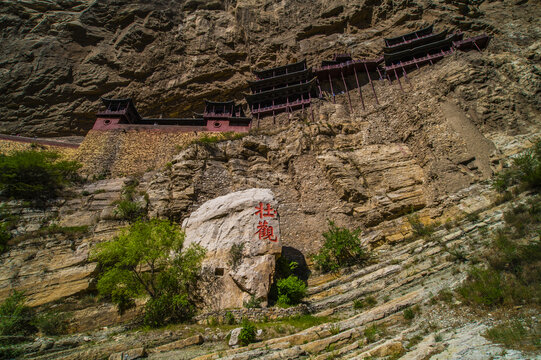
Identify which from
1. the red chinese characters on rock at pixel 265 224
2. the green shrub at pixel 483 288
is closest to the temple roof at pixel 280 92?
the red chinese characters on rock at pixel 265 224

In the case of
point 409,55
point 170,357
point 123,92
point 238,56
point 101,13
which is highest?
point 101,13

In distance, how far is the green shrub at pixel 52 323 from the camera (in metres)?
11.4

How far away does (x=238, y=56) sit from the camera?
34750mm

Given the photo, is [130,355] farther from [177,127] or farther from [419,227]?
[177,127]

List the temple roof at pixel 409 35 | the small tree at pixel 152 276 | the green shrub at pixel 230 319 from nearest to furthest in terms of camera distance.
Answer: the green shrub at pixel 230 319 < the small tree at pixel 152 276 < the temple roof at pixel 409 35

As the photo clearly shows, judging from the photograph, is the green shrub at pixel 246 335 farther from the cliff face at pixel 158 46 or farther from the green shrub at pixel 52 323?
the cliff face at pixel 158 46

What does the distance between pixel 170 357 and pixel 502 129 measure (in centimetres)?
1933

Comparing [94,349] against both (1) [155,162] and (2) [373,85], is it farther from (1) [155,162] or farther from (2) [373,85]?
(2) [373,85]

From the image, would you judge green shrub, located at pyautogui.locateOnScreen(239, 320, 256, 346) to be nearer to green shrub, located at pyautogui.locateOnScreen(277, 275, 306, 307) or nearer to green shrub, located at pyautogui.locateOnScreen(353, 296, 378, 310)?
green shrub, located at pyautogui.locateOnScreen(277, 275, 306, 307)

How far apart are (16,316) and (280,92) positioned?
26.4m

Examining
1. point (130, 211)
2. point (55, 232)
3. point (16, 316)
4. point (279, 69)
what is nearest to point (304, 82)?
point (279, 69)

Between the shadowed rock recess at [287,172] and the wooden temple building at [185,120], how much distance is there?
146 centimetres

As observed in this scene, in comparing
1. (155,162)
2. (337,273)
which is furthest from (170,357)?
(155,162)

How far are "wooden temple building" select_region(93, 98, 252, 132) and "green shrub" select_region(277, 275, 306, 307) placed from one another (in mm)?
18241
